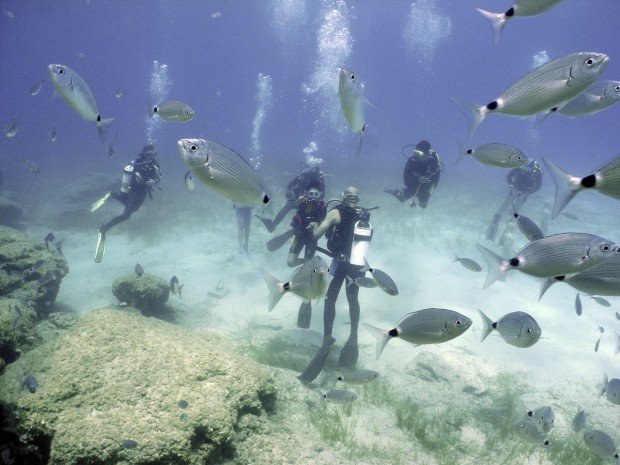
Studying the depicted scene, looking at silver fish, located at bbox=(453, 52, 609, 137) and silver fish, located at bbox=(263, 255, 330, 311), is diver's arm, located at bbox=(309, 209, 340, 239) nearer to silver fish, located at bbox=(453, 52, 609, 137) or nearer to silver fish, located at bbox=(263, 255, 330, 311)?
silver fish, located at bbox=(263, 255, 330, 311)

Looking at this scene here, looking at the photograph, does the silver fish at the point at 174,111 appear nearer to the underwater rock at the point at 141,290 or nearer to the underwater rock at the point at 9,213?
the underwater rock at the point at 141,290

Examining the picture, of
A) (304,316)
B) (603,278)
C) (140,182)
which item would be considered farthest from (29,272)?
(603,278)

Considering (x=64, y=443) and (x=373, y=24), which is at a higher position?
(x=373, y=24)

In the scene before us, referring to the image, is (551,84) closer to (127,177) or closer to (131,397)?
(131,397)

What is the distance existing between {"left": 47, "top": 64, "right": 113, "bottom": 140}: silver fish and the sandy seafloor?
4.16 metres

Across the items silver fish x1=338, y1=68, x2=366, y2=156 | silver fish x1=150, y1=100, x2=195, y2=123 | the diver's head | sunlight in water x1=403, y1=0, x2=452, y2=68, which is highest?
sunlight in water x1=403, y1=0, x2=452, y2=68

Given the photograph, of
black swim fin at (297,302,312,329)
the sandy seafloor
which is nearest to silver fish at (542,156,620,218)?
the sandy seafloor

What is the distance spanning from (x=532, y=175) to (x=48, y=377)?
14.0m

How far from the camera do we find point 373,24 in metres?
120

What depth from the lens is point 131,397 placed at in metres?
2.92

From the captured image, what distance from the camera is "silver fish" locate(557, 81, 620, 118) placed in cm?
315

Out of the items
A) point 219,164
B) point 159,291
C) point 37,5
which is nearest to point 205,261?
point 159,291

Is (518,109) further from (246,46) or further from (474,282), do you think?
(246,46)

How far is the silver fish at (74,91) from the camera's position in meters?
2.92
